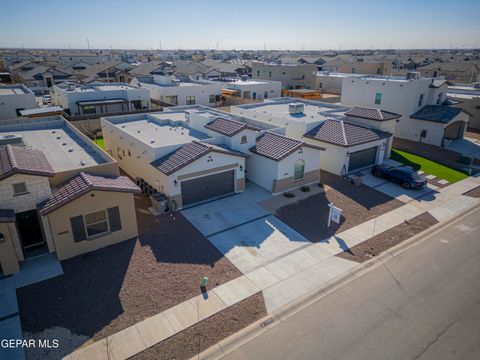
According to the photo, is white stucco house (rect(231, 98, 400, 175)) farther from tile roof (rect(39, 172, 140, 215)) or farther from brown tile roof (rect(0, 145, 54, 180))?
brown tile roof (rect(0, 145, 54, 180))

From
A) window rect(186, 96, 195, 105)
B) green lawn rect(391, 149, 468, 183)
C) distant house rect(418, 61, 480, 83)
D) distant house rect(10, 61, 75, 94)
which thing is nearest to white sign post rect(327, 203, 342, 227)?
green lawn rect(391, 149, 468, 183)

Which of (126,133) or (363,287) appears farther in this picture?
(126,133)

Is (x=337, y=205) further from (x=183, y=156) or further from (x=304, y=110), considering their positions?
(x=304, y=110)

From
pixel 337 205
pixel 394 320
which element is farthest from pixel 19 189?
pixel 337 205

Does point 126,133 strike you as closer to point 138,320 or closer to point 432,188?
point 138,320

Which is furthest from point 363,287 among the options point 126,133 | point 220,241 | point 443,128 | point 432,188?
point 443,128

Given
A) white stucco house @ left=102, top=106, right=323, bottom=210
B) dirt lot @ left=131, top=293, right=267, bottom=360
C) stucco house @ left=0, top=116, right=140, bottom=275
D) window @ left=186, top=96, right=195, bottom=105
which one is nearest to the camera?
dirt lot @ left=131, top=293, right=267, bottom=360
